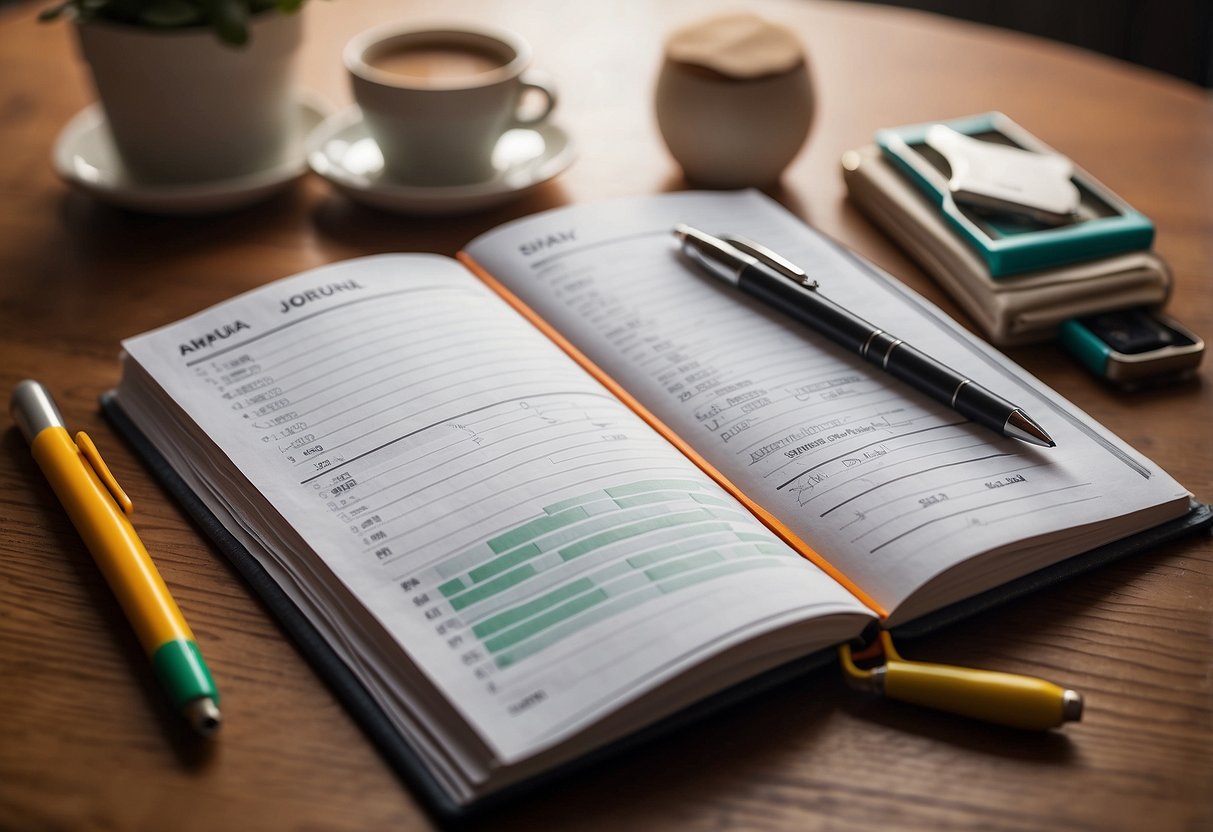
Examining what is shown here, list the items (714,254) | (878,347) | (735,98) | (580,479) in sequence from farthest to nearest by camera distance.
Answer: (735,98) < (714,254) < (878,347) < (580,479)

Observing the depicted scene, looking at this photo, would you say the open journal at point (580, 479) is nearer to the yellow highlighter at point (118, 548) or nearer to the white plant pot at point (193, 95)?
the yellow highlighter at point (118, 548)

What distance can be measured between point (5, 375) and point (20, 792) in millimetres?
370

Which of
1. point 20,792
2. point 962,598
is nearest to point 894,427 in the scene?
point 962,598

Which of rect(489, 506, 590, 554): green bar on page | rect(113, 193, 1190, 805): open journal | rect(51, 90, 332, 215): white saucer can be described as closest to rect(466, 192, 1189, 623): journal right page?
rect(113, 193, 1190, 805): open journal

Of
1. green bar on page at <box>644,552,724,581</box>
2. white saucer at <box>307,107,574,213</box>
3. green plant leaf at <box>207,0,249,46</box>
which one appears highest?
green plant leaf at <box>207,0,249,46</box>

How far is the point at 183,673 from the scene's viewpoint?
52 centimetres

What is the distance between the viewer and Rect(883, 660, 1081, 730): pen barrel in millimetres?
518

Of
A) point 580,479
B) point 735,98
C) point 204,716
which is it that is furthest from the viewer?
point 735,98

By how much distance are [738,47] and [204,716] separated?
2.29 ft

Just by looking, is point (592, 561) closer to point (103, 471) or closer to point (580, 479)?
point (580, 479)

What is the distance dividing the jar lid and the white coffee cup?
128 millimetres

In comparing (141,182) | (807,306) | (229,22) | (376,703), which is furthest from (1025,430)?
(141,182)

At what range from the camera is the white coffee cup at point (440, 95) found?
93 cm

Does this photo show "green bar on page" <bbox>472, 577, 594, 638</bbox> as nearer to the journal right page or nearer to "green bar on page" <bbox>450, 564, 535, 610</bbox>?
"green bar on page" <bbox>450, 564, 535, 610</bbox>
